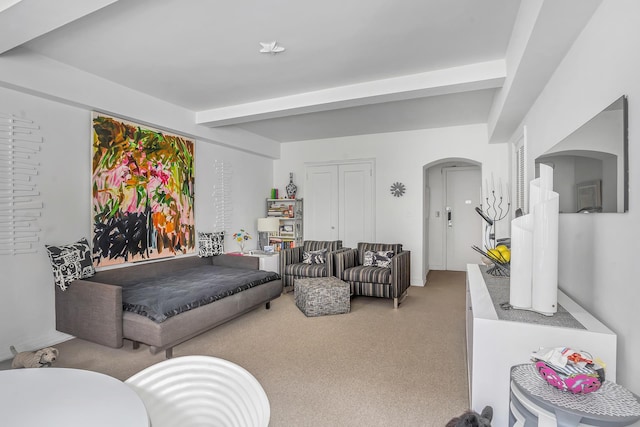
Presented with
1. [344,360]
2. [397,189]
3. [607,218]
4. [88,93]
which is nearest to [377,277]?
[344,360]

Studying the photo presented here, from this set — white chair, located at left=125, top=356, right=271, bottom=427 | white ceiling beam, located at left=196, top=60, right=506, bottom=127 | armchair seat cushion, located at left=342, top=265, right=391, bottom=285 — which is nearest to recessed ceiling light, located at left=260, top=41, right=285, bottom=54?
white ceiling beam, located at left=196, top=60, right=506, bottom=127

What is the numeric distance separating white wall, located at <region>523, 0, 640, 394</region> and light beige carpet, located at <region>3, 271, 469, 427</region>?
3.59 feet

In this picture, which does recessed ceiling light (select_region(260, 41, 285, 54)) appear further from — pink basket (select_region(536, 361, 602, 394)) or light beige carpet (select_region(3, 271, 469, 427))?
pink basket (select_region(536, 361, 602, 394))

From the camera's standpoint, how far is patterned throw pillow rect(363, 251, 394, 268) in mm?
4940

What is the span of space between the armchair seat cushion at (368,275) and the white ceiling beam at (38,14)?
3829mm

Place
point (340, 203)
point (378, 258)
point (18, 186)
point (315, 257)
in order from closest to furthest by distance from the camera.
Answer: point (18, 186), point (378, 258), point (315, 257), point (340, 203)

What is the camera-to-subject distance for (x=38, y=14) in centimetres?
211

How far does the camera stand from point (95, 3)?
1996 millimetres

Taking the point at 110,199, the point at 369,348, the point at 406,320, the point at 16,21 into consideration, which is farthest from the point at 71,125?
the point at 406,320

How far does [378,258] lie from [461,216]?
3208mm

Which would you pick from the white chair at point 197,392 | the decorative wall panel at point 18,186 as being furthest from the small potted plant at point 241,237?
the white chair at point 197,392

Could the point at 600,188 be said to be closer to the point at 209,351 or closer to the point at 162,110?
the point at 209,351

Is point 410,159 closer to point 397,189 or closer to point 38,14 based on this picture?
point 397,189

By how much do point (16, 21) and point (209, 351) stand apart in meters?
2.86
